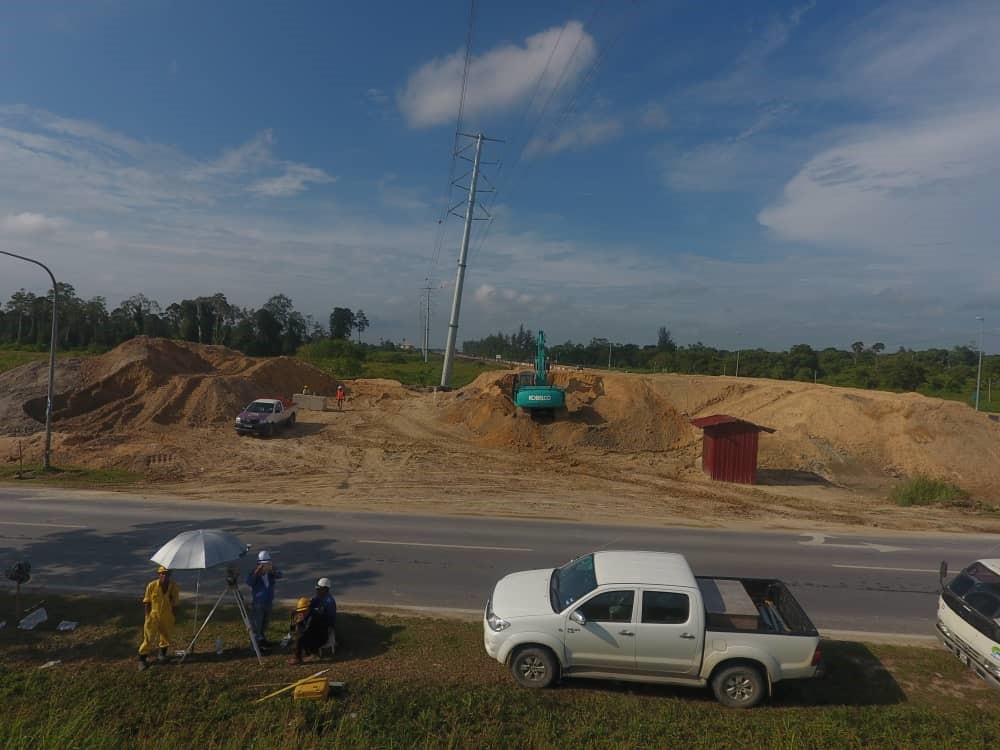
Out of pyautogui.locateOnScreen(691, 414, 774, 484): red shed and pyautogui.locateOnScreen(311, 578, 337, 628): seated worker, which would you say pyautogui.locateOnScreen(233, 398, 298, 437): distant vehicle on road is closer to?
pyautogui.locateOnScreen(691, 414, 774, 484): red shed

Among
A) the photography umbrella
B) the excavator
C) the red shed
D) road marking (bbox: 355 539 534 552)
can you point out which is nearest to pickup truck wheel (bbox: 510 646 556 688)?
the photography umbrella

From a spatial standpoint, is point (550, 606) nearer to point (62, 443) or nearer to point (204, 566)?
point (204, 566)

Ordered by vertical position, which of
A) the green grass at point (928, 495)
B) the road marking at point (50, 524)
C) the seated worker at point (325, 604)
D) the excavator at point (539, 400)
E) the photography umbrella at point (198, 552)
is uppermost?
the excavator at point (539, 400)

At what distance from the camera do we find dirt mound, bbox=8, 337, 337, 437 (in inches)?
1185

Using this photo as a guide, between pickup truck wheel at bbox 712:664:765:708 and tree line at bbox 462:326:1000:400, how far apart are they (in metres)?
30.2

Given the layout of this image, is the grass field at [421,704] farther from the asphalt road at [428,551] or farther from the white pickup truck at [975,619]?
the asphalt road at [428,551]

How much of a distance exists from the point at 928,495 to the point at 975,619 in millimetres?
16171

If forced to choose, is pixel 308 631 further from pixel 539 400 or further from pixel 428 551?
pixel 539 400

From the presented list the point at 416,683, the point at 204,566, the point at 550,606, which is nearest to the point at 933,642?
the point at 550,606

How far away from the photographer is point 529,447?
28812mm

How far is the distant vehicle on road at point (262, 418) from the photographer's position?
28.4 m

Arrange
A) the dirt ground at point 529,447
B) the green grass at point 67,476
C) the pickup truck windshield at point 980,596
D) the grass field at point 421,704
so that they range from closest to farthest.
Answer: the grass field at point 421,704, the pickup truck windshield at point 980,596, the dirt ground at point 529,447, the green grass at point 67,476

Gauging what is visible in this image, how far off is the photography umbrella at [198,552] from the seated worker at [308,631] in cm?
111

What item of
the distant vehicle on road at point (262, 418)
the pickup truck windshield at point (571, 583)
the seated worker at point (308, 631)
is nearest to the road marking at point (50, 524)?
the seated worker at point (308, 631)
